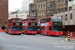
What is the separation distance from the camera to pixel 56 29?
31703 millimetres

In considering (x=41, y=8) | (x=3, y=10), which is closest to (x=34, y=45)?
(x=41, y=8)

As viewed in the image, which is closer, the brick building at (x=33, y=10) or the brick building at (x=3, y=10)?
the brick building at (x=33, y=10)

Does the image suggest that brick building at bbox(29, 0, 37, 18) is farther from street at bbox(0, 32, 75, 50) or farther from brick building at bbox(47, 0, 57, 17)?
street at bbox(0, 32, 75, 50)

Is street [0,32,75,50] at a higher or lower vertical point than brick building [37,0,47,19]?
lower

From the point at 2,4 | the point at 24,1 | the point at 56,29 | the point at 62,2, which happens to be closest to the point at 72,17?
the point at 56,29

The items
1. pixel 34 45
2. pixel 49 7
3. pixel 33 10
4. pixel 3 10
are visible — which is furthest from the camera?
pixel 3 10

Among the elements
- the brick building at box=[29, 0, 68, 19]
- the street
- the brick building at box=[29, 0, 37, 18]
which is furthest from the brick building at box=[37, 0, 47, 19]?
the street

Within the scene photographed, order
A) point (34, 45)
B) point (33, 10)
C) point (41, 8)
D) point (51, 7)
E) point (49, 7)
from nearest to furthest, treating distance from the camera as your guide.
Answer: point (34, 45)
point (51, 7)
point (49, 7)
point (41, 8)
point (33, 10)

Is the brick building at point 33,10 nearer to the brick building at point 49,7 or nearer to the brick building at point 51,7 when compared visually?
the brick building at point 49,7

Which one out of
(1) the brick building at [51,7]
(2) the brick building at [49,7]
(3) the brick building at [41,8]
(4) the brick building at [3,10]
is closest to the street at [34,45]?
(2) the brick building at [49,7]

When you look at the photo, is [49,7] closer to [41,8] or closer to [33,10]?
[41,8]

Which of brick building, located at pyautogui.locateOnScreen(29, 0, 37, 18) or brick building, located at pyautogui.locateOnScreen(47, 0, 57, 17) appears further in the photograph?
brick building, located at pyautogui.locateOnScreen(29, 0, 37, 18)

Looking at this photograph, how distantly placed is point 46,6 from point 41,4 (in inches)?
126

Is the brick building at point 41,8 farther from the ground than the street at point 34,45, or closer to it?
farther from the ground
